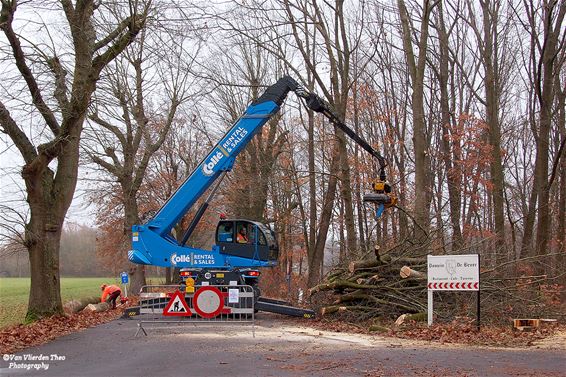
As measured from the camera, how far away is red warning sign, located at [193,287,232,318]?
538 inches

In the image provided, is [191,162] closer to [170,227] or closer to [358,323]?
[170,227]

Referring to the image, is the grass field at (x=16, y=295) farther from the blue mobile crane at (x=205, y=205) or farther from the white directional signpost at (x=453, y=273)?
the white directional signpost at (x=453, y=273)

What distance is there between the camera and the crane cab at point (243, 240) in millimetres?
19359

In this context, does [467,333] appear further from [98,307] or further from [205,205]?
[98,307]

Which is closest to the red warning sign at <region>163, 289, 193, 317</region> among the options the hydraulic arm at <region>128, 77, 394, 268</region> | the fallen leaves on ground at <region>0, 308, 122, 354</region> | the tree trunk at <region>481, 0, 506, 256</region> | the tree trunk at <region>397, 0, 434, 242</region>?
the fallen leaves on ground at <region>0, 308, 122, 354</region>

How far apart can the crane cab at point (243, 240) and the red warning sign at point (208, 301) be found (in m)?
5.57

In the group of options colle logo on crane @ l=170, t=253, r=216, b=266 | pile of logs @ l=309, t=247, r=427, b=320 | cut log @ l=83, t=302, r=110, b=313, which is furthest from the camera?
cut log @ l=83, t=302, r=110, b=313

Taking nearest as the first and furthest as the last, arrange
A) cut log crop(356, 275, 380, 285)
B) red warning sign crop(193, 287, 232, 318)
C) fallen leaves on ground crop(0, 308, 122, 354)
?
fallen leaves on ground crop(0, 308, 122, 354)
red warning sign crop(193, 287, 232, 318)
cut log crop(356, 275, 380, 285)

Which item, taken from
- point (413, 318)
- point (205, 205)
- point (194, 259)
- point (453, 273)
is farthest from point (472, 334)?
point (205, 205)

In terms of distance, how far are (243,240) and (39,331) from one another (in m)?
7.22

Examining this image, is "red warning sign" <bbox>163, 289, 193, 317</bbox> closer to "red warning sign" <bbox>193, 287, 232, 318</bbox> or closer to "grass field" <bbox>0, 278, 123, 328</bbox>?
"red warning sign" <bbox>193, 287, 232, 318</bbox>

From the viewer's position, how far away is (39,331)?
543 inches

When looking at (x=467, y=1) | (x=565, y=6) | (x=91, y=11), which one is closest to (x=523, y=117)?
(x=467, y=1)

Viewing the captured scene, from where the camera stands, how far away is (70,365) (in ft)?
32.9
